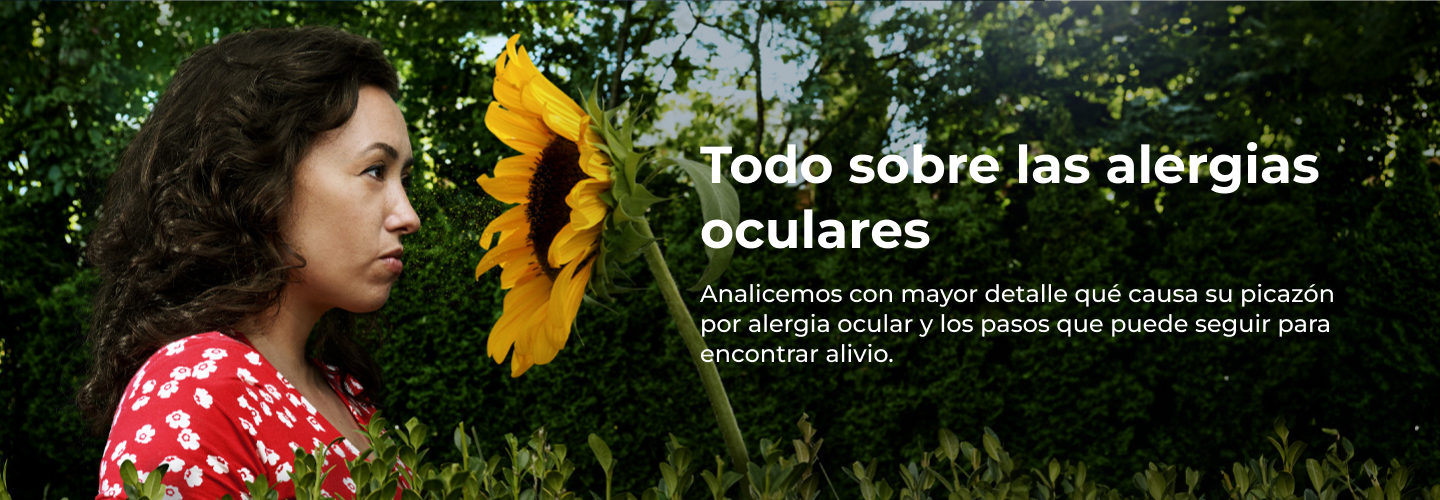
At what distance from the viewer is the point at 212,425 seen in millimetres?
1184

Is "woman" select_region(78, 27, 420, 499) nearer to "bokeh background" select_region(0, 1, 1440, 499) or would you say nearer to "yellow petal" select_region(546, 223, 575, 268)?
"yellow petal" select_region(546, 223, 575, 268)

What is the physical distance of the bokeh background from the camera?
4.22 meters

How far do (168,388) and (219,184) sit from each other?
388 millimetres

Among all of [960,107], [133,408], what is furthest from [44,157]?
[960,107]

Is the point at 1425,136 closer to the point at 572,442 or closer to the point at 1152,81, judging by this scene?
the point at 1152,81

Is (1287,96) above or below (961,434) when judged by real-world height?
above

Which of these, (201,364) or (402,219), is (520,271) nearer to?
(402,219)

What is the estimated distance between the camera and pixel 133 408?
119 centimetres

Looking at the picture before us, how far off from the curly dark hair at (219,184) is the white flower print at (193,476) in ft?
1.20

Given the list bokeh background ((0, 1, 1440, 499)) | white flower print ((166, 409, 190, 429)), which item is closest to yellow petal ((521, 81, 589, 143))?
white flower print ((166, 409, 190, 429))

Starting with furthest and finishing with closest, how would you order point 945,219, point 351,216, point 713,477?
point 945,219 → point 351,216 → point 713,477

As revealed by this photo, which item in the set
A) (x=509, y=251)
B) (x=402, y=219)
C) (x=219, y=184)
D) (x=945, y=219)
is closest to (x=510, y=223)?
(x=509, y=251)

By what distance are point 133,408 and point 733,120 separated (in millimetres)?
3640

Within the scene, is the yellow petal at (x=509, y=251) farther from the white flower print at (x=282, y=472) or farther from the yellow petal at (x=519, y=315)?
the white flower print at (x=282, y=472)
